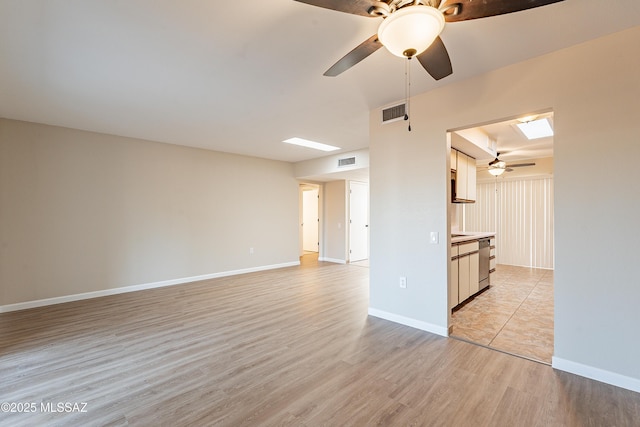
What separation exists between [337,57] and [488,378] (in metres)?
2.92

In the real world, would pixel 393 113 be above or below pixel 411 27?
above

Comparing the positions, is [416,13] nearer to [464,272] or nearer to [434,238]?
[434,238]

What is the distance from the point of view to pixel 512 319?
3.37 m

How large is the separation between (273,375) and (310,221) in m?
7.86

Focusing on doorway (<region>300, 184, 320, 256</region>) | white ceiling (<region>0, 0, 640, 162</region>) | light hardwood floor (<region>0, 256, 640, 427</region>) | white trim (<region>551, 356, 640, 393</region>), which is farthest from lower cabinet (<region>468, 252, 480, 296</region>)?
doorway (<region>300, 184, 320, 256</region>)

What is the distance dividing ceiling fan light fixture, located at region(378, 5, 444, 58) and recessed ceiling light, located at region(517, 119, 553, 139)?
3.42 metres

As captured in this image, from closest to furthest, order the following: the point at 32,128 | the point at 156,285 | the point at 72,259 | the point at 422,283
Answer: the point at 422,283
the point at 32,128
the point at 72,259
the point at 156,285

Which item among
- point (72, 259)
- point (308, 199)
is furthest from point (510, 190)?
point (72, 259)

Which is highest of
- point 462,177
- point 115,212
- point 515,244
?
point 462,177

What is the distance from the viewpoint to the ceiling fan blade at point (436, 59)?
1.71m

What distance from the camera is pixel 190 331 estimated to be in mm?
3100

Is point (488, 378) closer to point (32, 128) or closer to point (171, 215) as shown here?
point (171, 215)

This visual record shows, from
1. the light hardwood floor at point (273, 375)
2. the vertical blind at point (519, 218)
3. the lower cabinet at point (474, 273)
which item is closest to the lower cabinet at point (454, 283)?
the lower cabinet at point (474, 273)

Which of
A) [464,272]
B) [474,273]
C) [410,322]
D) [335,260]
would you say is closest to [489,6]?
[410,322]
